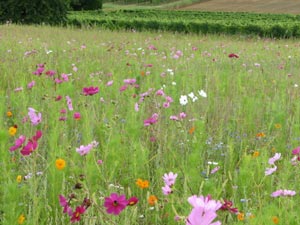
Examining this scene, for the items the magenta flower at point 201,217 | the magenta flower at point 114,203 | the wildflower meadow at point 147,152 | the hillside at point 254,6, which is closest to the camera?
the magenta flower at point 201,217

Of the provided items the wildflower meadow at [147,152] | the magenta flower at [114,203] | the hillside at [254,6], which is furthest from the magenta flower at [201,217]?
the hillside at [254,6]

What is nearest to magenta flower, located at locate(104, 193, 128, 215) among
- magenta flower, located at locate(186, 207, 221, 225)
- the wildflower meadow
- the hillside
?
the wildflower meadow

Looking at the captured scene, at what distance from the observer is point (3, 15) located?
650 inches

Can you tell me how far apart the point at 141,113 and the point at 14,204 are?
5.38 ft

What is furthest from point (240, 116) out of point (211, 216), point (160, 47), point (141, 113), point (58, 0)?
point (58, 0)

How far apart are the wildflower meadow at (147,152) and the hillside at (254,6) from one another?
95.4 feet

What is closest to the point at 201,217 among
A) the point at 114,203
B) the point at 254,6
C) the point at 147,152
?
the point at 114,203

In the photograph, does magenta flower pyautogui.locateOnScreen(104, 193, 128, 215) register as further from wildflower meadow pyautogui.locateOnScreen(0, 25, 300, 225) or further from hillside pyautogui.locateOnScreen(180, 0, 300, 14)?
hillside pyautogui.locateOnScreen(180, 0, 300, 14)

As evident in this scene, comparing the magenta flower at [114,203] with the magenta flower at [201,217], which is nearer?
the magenta flower at [201,217]

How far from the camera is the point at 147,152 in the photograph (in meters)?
2.39

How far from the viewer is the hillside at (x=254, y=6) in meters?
33.0

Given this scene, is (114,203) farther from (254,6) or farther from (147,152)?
(254,6)

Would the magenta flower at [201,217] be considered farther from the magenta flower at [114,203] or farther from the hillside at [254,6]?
the hillside at [254,6]

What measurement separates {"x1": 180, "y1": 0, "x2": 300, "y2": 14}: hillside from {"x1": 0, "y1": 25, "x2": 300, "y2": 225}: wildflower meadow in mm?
29065
